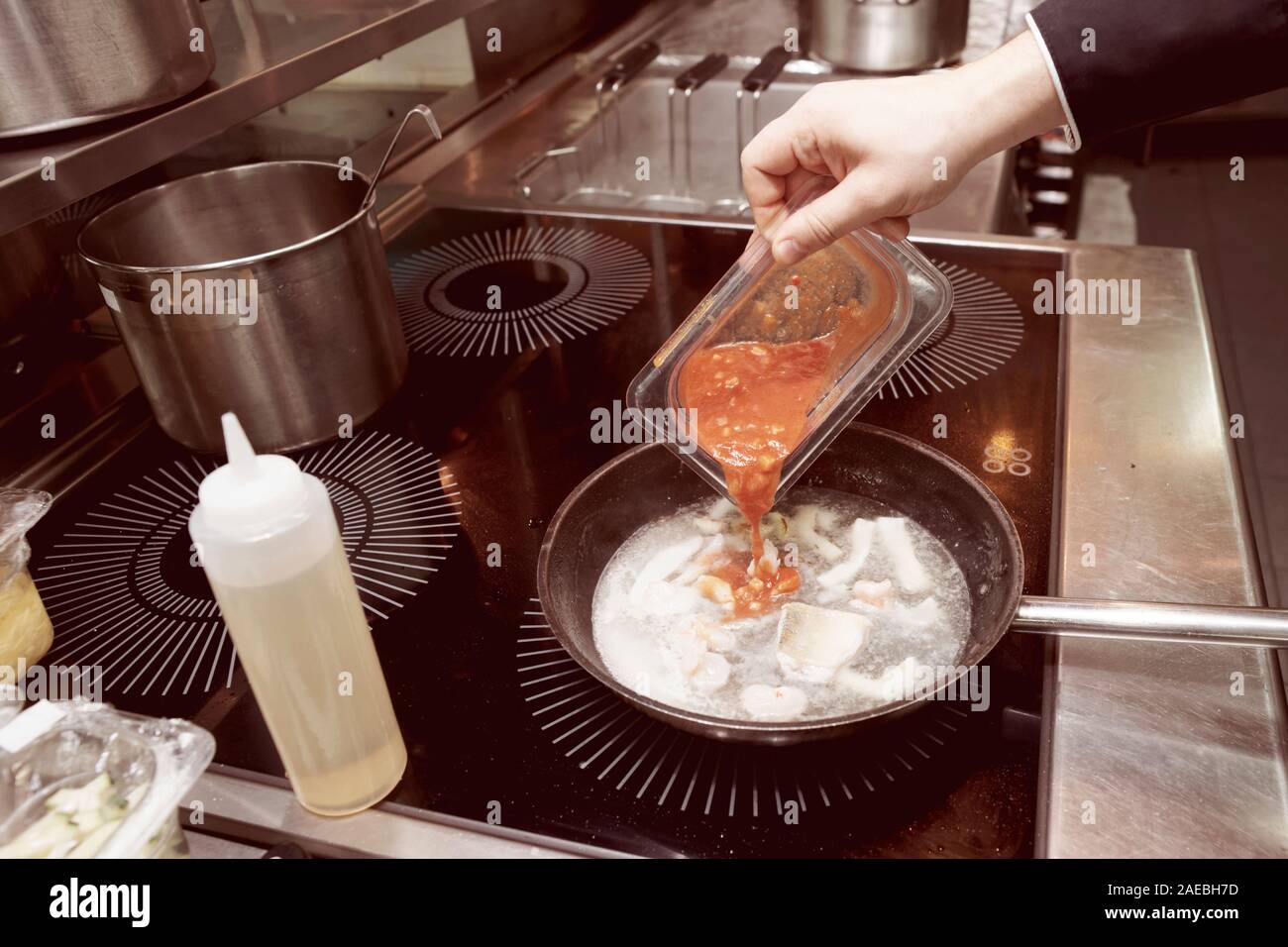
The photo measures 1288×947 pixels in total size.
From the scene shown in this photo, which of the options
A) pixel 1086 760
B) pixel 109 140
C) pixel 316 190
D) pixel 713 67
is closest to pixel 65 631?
pixel 109 140

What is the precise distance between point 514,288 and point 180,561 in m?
0.75

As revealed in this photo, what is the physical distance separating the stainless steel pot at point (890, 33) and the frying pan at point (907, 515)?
1.45 m

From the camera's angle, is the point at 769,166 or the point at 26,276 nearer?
the point at 769,166

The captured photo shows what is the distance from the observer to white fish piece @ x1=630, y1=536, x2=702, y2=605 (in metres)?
1.05

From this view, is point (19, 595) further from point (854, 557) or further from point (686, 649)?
point (854, 557)

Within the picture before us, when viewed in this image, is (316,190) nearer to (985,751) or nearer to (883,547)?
(883,547)

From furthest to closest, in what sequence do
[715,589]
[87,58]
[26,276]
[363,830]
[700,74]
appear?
[700,74] < [26,276] < [715,589] < [87,58] < [363,830]

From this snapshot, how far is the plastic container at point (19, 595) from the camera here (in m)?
0.92

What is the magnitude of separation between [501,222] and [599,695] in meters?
1.19

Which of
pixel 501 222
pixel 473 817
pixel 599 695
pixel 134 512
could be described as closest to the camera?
pixel 473 817

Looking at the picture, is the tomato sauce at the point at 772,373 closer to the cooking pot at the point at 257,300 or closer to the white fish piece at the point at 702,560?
the white fish piece at the point at 702,560

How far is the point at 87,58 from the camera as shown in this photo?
3.02 feet

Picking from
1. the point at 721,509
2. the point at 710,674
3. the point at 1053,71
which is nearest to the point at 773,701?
the point at 710,674

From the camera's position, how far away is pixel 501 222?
74.0 inches
